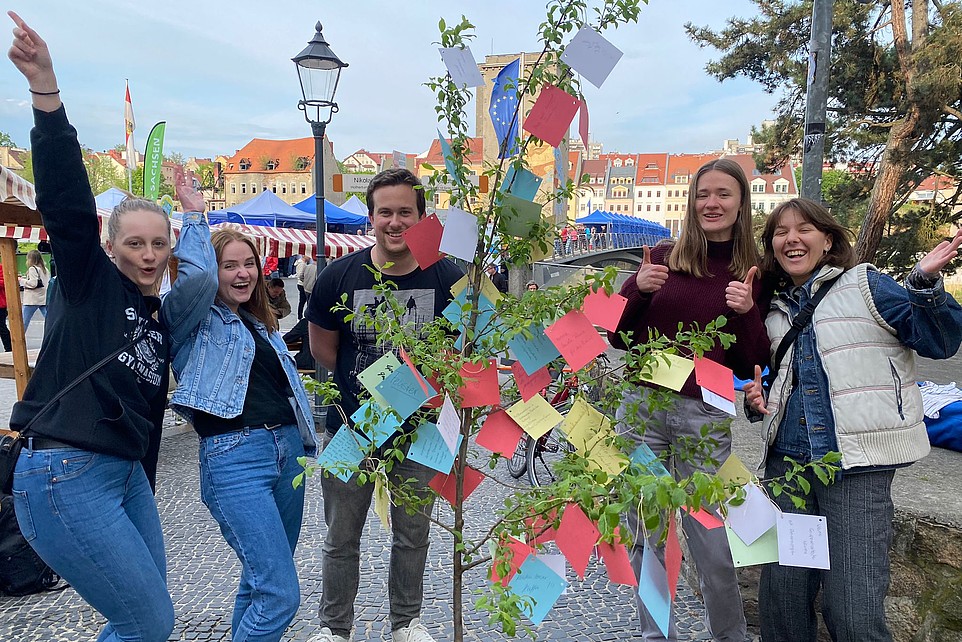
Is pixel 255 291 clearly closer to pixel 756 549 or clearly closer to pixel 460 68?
pixel 460 68

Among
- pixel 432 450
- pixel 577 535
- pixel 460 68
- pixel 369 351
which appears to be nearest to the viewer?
pixel 577 535

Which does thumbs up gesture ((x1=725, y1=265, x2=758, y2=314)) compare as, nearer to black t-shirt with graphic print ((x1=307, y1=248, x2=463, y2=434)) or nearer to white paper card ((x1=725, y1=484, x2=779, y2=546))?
white paper card ((x1=725, y1=484, x2=779, y2=546))

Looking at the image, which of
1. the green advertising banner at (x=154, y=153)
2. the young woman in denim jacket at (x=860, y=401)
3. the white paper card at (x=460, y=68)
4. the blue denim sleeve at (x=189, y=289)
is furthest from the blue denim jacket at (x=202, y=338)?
the green advertising banner at (x=154, y=153)

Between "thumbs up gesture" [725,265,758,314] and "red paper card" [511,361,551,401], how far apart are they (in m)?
0.75

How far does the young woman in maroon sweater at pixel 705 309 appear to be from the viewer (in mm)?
2098

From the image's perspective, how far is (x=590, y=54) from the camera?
130 centimetres

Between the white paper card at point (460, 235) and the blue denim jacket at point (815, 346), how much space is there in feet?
3.71

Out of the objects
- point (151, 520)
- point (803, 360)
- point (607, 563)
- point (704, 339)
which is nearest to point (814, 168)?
point (803, 360)

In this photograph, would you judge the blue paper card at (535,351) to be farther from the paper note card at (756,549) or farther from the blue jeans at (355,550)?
the blue jeans at (355,550)

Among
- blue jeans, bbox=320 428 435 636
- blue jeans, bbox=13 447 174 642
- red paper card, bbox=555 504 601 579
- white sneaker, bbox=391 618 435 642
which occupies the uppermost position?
red paper card, bbox=555 504 601 579

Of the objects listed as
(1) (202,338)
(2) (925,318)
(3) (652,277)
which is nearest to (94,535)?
(1) (202,338)

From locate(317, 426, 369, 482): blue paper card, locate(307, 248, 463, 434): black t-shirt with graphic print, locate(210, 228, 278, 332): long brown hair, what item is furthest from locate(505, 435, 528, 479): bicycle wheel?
locate(317, 426, 369, 482): blue paper card

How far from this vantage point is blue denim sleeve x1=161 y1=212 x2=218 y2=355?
6.15 feet

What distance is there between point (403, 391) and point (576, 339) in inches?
15.2
